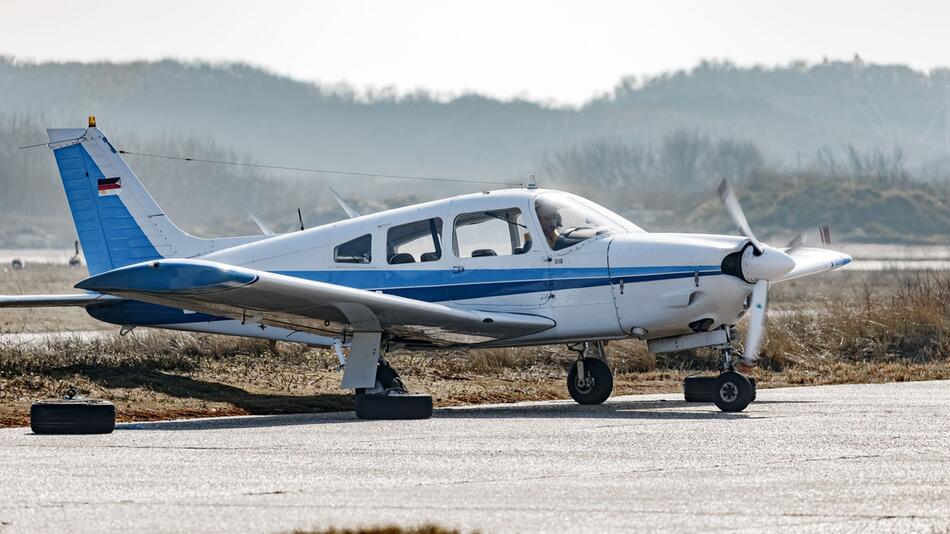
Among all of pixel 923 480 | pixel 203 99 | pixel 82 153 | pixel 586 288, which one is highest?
pixel 203 99

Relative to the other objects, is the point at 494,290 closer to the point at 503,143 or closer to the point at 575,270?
the point at 575,270

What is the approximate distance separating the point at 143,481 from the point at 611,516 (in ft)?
10.2

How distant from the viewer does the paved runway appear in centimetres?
764

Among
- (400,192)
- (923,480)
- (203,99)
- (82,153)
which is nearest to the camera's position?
(923,480)

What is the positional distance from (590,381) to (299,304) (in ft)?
11.9

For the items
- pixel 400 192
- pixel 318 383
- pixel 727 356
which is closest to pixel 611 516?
pixel 727 356

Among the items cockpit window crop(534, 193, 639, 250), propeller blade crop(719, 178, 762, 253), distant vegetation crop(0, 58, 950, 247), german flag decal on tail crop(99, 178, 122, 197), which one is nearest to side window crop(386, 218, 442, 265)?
cockpit window crop(534, 193, 639, 250)

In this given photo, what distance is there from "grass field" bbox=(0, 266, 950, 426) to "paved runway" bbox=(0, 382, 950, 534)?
1.87 metres

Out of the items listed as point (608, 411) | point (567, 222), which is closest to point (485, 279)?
point (567, 222)

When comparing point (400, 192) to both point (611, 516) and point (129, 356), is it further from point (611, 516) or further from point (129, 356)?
point (611, 516)

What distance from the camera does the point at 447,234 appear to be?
1560 centimetres

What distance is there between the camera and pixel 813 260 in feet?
54.2

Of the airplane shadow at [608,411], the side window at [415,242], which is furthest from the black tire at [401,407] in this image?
the side window at [415,242]

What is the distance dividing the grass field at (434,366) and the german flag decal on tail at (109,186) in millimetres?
1948
